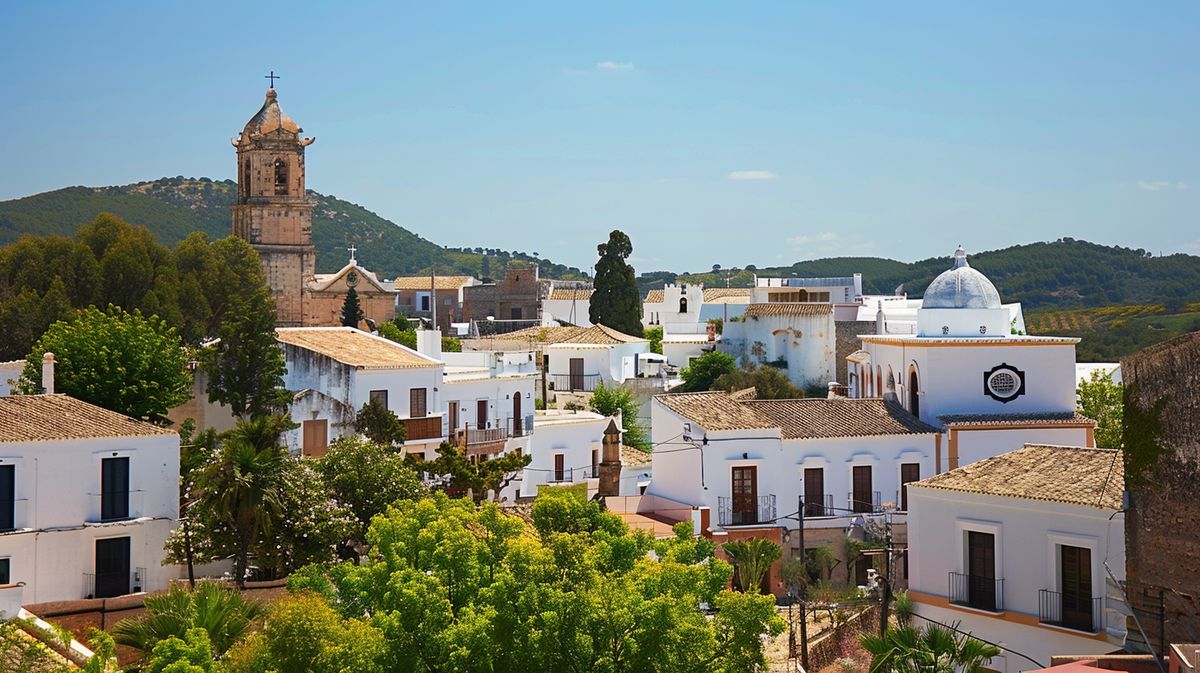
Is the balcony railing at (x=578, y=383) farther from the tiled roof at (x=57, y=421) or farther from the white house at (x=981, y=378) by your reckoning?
the tiled roof at (x=57, y=421)

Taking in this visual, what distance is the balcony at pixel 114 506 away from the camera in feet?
90.0

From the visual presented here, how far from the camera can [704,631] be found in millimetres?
17688

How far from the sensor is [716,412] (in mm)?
35312

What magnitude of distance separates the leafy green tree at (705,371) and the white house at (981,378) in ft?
67.6

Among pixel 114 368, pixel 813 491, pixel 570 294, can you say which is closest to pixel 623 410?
pixel 813 491

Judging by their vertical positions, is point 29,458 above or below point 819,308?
below

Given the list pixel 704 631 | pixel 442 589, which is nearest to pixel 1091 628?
pixel 704 631

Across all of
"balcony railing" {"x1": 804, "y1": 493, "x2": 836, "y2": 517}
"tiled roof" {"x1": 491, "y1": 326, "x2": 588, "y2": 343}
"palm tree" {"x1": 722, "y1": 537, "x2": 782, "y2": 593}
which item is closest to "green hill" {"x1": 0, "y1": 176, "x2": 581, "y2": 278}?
"tiled roof" {"x1": 491, "y1": 326, "x2": 588, "y2": 343}

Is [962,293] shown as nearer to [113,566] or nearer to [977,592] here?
[977,592]

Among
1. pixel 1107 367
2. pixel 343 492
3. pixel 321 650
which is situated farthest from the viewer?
pixel 1107 367

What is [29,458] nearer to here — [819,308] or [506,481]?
[506,481]

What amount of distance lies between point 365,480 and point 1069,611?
14.2 meters

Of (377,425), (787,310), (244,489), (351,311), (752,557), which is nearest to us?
(244,489)

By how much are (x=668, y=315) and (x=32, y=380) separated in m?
52.5
